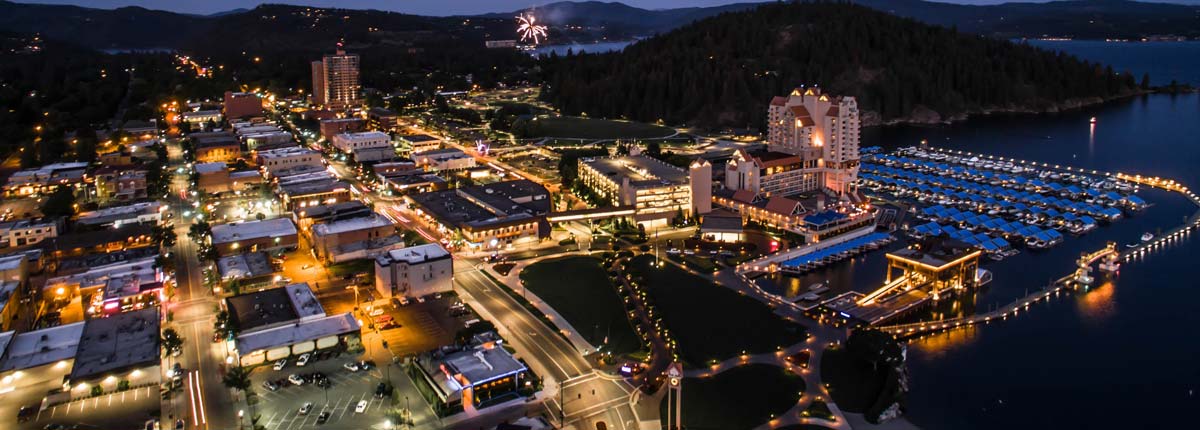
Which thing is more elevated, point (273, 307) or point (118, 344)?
point (273, 307)

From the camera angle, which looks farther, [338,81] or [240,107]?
[338,81]

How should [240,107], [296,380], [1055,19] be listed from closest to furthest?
[296,380], [240,107], [1055,19]

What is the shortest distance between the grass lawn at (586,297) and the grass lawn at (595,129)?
2311 centimetres

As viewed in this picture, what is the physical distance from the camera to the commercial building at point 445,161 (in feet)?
105

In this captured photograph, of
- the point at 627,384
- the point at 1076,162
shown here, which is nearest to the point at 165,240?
the point at 627,384

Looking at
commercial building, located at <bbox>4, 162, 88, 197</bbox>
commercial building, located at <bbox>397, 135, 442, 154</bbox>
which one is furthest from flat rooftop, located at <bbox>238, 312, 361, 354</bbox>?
commercial building, located at <bbox>397, 135, 442, 154</bbox>

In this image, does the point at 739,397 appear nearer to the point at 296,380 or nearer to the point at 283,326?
the point at 296,380

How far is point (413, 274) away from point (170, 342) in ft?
15.6

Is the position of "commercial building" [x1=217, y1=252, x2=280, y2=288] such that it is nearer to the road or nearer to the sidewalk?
the road

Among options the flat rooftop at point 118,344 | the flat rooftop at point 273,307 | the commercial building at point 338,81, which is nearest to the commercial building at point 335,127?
the commercial building at point 338,81

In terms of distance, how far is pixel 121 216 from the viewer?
23.5 meters

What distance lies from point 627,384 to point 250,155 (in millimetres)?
27165

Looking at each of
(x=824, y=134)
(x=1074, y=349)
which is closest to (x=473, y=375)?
(x=1074, y=349)

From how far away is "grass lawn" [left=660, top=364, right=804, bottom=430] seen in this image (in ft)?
40.2
